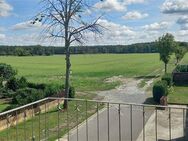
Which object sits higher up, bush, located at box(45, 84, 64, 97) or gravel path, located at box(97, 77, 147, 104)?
bush, located at box(45, 84, 64, 97)

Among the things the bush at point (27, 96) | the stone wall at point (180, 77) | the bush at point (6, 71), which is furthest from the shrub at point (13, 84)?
the stone wall at point (180, 77)

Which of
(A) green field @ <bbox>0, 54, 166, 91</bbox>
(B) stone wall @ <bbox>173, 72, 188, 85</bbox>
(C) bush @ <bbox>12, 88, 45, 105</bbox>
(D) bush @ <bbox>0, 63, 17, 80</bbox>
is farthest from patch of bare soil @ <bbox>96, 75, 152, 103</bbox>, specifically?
(D) bush @ <bbox>0, 63, 17, 80</bbox>

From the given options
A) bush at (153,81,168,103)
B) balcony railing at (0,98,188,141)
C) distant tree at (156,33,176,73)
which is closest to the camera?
balcony railing at (0,98,188,141)

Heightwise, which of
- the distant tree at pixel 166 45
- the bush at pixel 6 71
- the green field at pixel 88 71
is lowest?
the green field at pixel 88 71

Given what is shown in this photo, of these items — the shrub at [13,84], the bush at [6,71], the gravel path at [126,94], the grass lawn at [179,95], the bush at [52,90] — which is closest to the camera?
the bush at [52,90]

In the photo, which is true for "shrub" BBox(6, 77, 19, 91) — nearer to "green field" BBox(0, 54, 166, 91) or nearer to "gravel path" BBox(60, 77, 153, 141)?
"green field" BBox(0, 54, 166, 91)

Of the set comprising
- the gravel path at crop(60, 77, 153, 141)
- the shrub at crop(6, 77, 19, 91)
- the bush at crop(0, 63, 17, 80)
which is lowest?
the gravel path at crop(60, 77, 153, 141)

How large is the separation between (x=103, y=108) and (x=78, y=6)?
7140 mm

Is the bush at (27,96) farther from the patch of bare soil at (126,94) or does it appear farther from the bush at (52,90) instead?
the patch of bare soil at (126,94)

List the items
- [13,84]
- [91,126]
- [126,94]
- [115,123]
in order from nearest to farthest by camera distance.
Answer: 1. [91,126]
2. [115,123]
3. [126,94]
4. [13,84]

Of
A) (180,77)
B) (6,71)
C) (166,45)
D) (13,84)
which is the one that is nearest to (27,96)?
(13,84)

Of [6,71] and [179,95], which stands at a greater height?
[6,71]

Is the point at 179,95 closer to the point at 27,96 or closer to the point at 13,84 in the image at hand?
the point at 27,96

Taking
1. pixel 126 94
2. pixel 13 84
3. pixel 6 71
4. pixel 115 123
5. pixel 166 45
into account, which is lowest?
pixel 126 94
